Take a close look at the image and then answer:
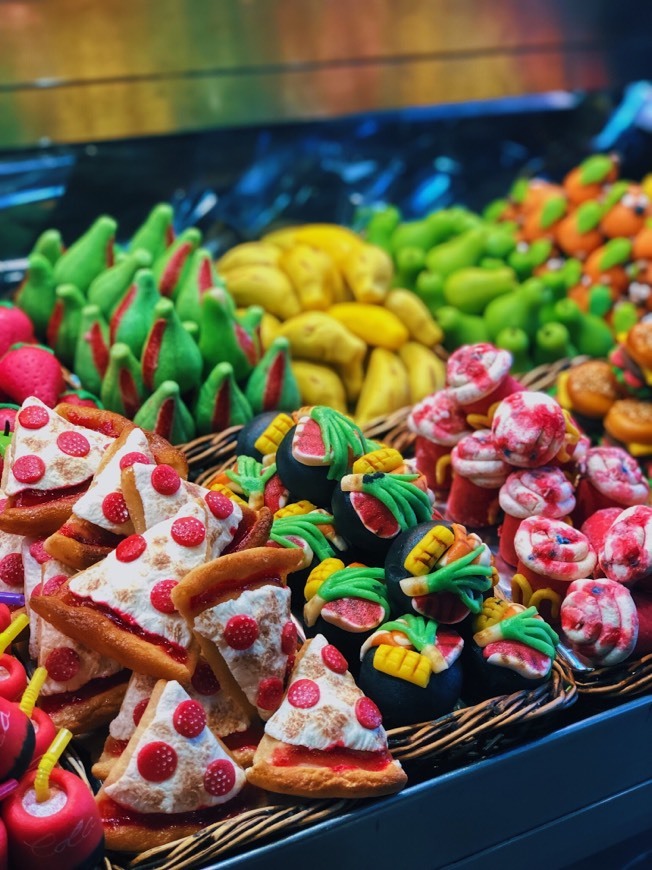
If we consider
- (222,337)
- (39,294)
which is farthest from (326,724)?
(39,294)

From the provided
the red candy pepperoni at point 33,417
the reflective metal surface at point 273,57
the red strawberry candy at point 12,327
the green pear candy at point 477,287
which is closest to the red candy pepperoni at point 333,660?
the red candy pepperoni at point 33,417

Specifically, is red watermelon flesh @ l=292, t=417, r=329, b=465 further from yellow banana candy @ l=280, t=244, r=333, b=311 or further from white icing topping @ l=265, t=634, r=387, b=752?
yellow banana candy @ l=280, t=244, r=333, b=311

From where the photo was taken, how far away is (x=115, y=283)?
199cm

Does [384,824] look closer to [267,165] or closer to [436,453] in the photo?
[436,453]

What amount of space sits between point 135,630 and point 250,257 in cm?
133

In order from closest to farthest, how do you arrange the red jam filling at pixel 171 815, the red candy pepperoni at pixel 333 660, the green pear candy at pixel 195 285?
the red jam filling at pixel 171 815 → the red candy pepperoni at pixel 333 660 → the green pear candy at pixel 195 285

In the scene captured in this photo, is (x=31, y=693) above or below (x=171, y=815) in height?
above

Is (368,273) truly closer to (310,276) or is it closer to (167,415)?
(310,276)

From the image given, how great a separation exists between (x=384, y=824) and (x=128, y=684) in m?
0.41

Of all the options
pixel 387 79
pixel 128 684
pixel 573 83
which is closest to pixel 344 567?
pixel 128 684

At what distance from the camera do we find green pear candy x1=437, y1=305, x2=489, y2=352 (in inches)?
88.6

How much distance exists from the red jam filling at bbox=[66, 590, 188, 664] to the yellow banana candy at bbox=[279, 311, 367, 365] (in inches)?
39.0

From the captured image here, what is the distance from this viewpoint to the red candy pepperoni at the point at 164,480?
4.26 ft

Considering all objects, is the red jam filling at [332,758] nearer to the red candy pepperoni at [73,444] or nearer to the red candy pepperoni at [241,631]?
the red candy pepperoni at [241,631]
